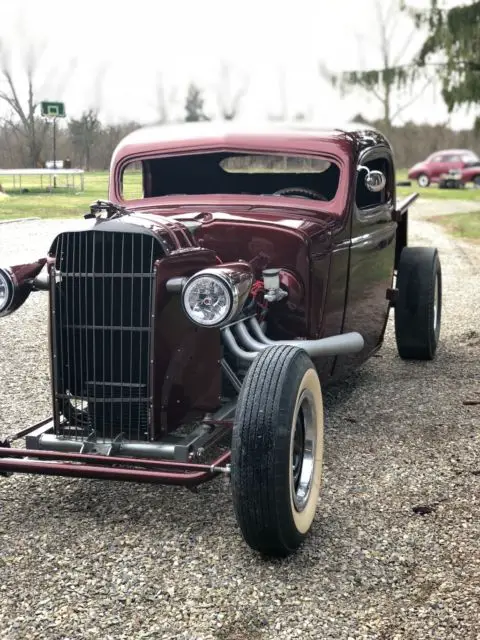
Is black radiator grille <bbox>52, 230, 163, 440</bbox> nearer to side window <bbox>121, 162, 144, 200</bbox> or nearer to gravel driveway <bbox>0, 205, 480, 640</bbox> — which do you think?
gravel driveway <bbox>0, 205, 480, 640</bbox>

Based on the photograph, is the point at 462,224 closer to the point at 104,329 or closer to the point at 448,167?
the point at 448,167

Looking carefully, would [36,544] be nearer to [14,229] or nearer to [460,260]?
[460,260]

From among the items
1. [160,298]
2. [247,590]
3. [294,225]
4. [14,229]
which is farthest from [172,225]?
[14,229]

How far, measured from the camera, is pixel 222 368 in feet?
12.9

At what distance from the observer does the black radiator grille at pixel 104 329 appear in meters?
3.38

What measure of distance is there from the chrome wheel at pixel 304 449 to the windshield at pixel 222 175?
210 centimetres

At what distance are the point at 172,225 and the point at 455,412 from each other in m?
2.45

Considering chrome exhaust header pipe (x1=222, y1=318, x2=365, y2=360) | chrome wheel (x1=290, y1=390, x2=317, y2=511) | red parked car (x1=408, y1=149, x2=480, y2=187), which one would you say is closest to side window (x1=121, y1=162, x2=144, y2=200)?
chrome exhaust header pipe (x1=222, y1=318, x2=365, y2=360)

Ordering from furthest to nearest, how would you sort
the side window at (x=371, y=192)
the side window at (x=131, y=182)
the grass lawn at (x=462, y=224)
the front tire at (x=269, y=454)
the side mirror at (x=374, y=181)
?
the grass lawn at (x=462, y=224)
the side window at (x=131, y=182)
the side window at (x=371, y=192)
the side mirror at (x=374, y=181)
the front tire at (x=269, y=454)

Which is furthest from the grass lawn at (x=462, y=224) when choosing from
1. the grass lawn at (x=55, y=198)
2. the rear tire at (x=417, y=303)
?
the rear tire at (x=417, y=303)

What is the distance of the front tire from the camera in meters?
2.91

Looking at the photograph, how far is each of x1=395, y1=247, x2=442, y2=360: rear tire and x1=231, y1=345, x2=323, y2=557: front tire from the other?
3.04m

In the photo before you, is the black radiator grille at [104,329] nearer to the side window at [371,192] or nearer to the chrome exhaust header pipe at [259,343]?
the chrome exhaust header pipe at [259,343]

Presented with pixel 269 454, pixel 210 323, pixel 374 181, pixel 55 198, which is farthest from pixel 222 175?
pixel 55 198
